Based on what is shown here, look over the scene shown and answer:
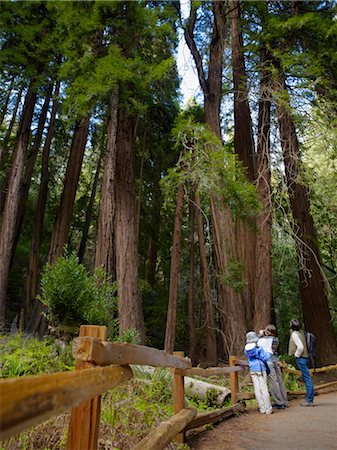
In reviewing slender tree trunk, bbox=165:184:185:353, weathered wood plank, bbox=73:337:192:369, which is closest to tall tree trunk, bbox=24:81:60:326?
slender tree trunk, bbox=165:184:185:353

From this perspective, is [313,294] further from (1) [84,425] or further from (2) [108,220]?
(1) [84,425]

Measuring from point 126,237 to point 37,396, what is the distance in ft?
29.7

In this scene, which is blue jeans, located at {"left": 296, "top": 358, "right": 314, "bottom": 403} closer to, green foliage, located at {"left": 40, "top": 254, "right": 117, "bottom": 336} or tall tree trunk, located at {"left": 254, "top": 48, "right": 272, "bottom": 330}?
tall tree trunk, located at {"left": 254, "top": 48, "right": 272, "bottom": 330}

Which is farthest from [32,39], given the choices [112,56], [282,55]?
[282,55]

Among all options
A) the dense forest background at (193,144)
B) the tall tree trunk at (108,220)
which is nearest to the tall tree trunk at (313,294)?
the dense forest background at (193,144)

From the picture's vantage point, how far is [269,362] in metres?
7.34

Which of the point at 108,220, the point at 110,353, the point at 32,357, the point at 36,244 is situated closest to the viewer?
the point at 110,353

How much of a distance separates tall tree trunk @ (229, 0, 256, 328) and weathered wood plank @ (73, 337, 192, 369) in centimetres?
832

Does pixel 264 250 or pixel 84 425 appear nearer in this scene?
pixel 84 425

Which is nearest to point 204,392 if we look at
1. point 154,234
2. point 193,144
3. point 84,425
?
point 84,425

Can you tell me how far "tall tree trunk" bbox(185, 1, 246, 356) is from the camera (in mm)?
10242

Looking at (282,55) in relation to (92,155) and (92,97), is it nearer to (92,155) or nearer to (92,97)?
(92,97)

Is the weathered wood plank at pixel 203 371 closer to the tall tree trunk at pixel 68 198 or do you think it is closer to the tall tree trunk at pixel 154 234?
the tall tree trunk at pixel 68 198

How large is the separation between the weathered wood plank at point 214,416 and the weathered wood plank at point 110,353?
5.09 feet
